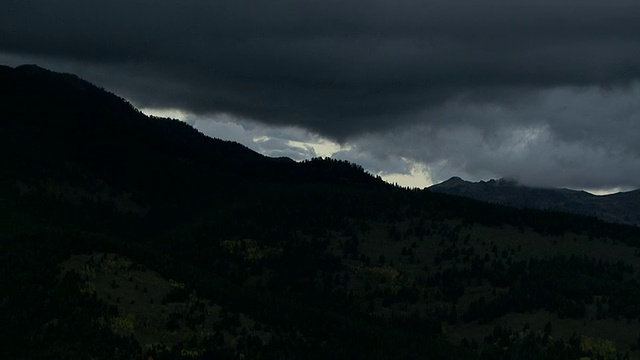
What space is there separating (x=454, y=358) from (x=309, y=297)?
55676 millimetres

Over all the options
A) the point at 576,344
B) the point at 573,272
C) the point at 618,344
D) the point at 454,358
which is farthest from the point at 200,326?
the point at 573,272

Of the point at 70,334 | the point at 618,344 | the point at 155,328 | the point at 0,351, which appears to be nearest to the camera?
the point at 0,351

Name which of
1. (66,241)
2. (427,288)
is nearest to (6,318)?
(66,241)

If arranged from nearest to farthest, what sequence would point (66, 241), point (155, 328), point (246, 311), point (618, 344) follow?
point (155, 328) < point (246, 311) < point (618, 344) < point (66, 241)

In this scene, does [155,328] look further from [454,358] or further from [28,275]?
[454,358]

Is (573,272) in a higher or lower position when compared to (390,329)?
higher

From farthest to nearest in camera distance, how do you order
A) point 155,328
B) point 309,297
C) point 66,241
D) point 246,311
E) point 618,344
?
point 309,297 < point 66,241 < point 618,344 < point 246,311 < point 155,328

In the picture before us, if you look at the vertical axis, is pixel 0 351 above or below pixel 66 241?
below

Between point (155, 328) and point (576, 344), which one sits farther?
point (576, 344)

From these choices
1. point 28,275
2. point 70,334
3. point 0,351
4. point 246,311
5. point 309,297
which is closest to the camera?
point 0,351

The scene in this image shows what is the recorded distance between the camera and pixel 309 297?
17262 cm

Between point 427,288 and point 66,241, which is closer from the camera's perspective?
point 66,241

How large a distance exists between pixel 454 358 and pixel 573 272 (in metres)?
72.7

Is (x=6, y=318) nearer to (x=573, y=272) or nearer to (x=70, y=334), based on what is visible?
(x=70, y=334)
